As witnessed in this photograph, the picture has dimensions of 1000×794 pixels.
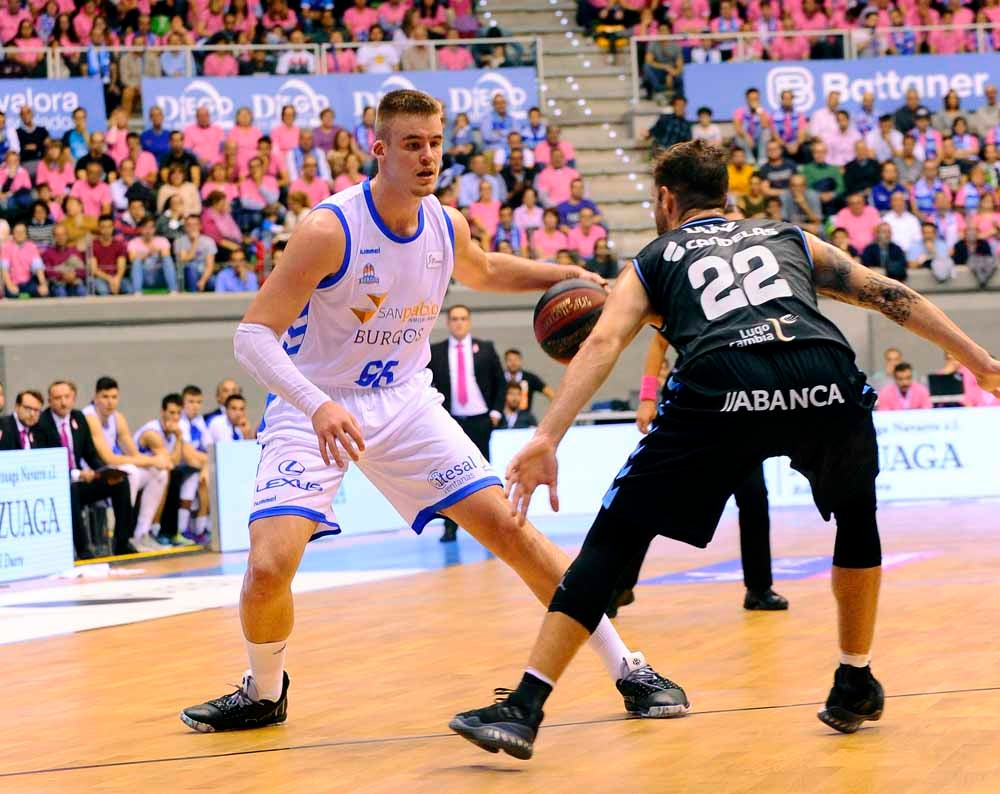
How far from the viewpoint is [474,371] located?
14.7 meters

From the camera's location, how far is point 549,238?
1966 cm

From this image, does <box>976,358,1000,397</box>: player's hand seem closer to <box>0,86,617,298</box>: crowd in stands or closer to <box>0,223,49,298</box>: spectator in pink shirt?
<box>0,86,617,298</box>: crowd in stands

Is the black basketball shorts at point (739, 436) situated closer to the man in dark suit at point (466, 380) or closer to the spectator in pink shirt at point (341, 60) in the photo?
the man in dark suit at point (466, 380)

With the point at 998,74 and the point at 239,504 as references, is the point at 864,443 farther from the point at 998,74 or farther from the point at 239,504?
the point at 998,74

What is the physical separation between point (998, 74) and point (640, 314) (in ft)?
65.0

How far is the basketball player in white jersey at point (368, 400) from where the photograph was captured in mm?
5355

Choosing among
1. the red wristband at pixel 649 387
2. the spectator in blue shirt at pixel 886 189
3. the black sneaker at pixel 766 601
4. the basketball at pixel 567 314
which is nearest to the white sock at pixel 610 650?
the basketball at pixel 567 314

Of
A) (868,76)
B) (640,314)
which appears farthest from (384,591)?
(868,76)

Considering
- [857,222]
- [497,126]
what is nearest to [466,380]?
[497,126]

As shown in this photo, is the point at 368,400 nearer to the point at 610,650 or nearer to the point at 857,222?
the point at 610,650

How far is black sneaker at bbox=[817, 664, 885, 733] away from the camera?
4945mm

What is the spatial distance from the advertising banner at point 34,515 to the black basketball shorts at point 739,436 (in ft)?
26.7

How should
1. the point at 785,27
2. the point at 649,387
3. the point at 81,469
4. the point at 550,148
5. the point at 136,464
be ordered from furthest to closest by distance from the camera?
the point at 785,27 → the point at 550,148 → the point at 136,464 → the point at 81,469 → the point at 649,387

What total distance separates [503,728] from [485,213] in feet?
51.3
